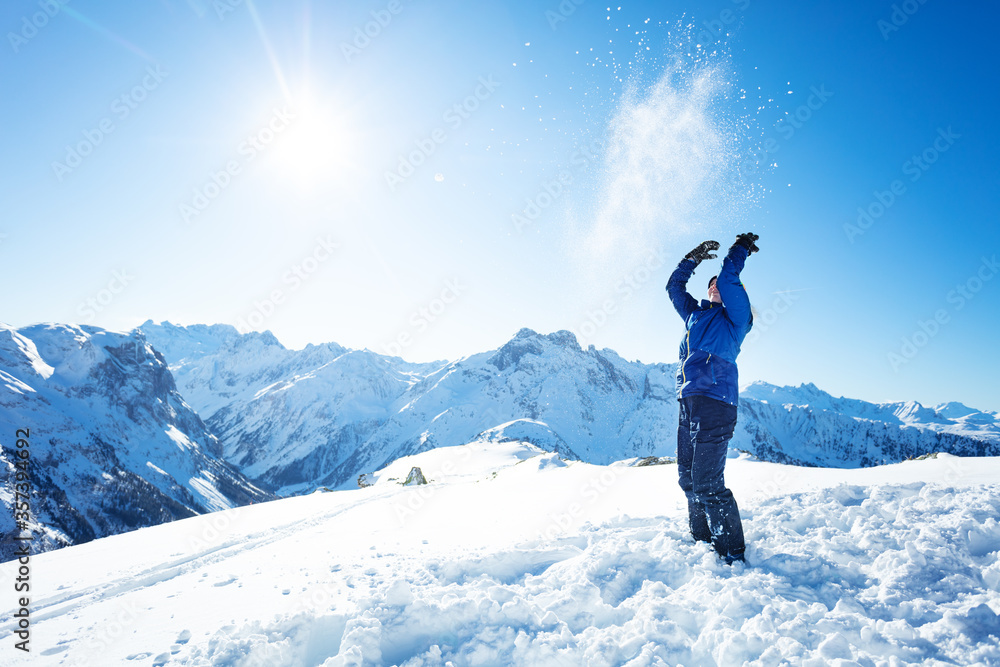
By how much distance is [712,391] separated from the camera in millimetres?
5074

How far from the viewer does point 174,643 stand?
3.83 metres

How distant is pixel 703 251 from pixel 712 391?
2159mm

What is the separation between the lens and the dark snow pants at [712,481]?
14.8ft

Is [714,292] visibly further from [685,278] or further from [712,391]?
[712,391]

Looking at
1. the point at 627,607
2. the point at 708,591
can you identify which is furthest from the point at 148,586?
the point at 708,591

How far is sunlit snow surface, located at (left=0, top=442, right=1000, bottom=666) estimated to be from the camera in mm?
3232

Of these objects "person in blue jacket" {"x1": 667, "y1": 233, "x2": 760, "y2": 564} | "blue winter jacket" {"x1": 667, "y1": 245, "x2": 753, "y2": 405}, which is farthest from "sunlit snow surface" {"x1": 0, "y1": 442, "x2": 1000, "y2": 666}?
"blue winter jacket" {"x1": 667, "y1": 245, "x2": 753, "y2": 405}

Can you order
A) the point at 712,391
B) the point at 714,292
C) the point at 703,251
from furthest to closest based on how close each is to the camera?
the point at 703,251 → the point at 714,292 → the point at 712,391

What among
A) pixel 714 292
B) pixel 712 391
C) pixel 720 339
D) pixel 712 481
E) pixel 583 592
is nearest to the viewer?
pixel 583 592

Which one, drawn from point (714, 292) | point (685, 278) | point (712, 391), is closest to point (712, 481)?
point (712, 391)

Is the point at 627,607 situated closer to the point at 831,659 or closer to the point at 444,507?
the point at 831,659

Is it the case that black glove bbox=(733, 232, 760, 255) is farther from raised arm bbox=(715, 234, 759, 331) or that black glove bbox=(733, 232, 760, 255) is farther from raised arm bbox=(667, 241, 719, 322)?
raised arm bbox=(667, 241, 719, 322)

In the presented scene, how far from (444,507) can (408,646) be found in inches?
227

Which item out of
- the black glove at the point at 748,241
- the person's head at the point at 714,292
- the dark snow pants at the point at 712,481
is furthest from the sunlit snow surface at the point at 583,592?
the black glove at the point at 748,241
